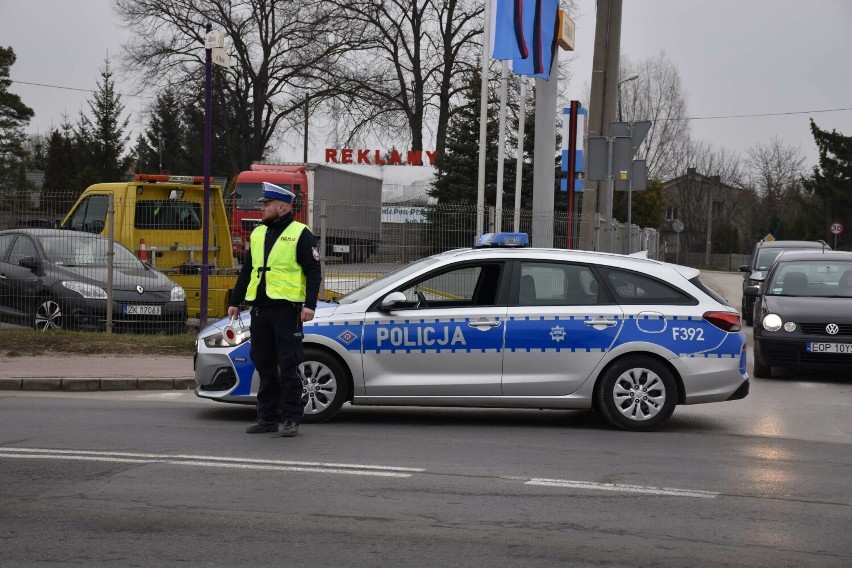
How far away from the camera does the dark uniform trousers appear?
349 inches

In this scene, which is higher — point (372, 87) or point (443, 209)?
point (372, 87)

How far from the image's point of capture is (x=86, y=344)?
560 inches

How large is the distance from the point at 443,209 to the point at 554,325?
9108mm

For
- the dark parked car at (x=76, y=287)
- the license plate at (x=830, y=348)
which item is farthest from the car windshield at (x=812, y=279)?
the dark parked car at (x=76, y=287)

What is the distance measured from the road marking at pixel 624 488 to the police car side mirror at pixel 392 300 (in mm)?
2537

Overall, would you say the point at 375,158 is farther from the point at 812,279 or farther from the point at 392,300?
the point at 392,300

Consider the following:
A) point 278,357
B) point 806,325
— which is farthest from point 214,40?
point 806,325

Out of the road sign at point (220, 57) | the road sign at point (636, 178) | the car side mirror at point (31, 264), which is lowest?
the car side mirror at point (31, 264)

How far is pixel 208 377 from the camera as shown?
31.4 feet

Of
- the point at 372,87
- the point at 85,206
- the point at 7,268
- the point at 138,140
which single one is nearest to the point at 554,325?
the point at 7,268

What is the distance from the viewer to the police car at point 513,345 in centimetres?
951

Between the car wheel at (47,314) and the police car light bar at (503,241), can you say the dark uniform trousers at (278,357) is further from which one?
the car wheel at (47,314)

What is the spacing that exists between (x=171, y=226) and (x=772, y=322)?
29.4ft

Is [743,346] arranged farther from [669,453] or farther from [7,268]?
[7,268]
